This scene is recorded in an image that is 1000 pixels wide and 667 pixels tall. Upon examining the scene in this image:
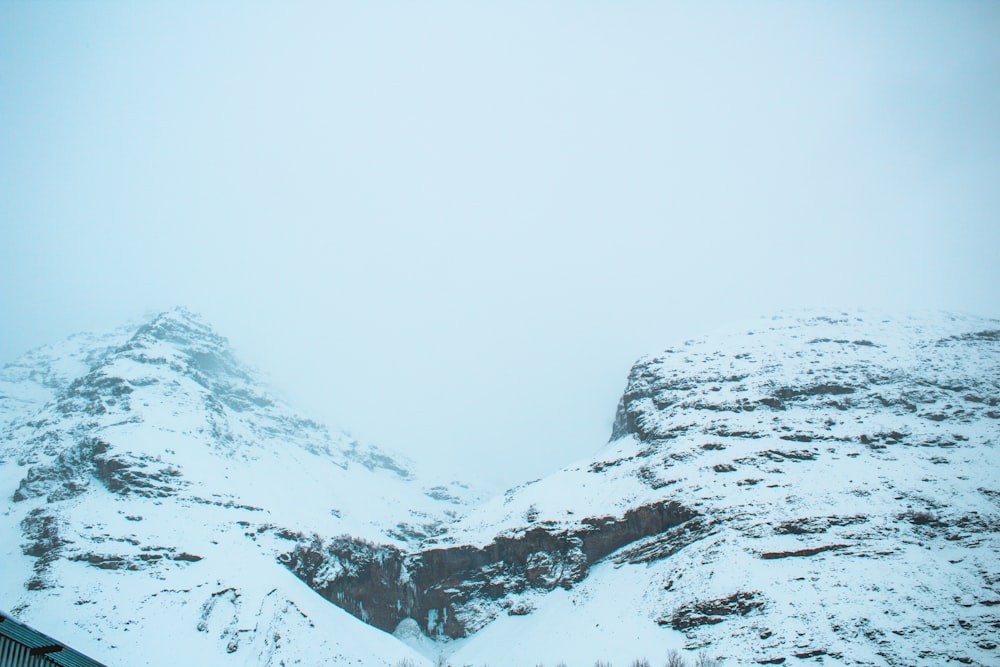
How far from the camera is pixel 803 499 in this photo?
5700cm

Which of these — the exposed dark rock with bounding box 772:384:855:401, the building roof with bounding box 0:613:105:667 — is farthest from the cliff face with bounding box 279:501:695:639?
the building roof with bounding box 0:613:105:667

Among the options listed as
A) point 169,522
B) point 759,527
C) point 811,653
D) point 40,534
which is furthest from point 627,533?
point 40,534

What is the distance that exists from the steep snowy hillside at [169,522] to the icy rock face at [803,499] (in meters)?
23.0

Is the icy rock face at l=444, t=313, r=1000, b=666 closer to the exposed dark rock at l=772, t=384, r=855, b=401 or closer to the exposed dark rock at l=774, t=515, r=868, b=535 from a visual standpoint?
the exposed dark rock at l=774, t=515, r=868, b=535

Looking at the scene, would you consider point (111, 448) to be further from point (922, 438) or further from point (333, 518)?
point (922, 438)

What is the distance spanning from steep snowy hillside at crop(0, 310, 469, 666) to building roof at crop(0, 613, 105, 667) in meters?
43.0

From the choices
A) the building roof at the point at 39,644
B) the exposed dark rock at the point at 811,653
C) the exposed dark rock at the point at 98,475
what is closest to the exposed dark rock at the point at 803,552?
the exposed dark rock at the point at 811,653

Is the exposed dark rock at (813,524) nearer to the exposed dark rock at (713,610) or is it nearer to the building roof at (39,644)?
the exposed dark rock at (713,610)

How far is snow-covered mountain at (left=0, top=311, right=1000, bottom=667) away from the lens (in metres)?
46.0

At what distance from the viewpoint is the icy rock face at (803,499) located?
138ft

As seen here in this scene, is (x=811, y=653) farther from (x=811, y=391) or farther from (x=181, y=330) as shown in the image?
(x=181, y=330)

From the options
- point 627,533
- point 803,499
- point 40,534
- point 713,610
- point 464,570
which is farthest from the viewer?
point 464,570

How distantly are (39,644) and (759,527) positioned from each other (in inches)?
2254

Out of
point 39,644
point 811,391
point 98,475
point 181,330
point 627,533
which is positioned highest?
point 181,330
